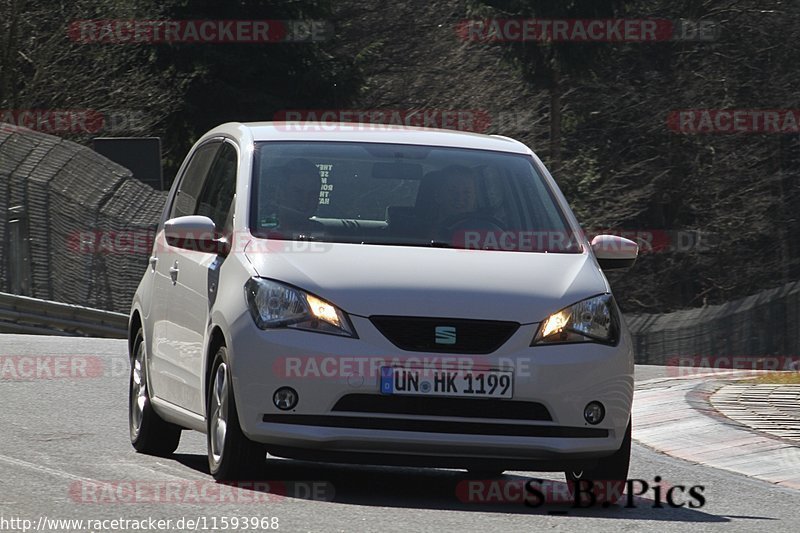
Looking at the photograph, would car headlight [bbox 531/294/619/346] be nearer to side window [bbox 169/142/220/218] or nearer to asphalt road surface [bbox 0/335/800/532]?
asphalt road surface [bbox 0/335/800/532]

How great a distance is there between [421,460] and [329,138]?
6.68 feet

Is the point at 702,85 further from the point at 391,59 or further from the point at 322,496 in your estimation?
the point at 322,496

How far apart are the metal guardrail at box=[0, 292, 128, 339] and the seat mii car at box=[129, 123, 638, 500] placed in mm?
16289

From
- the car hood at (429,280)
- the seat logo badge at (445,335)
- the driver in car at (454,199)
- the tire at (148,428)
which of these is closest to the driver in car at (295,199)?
the car hood at (429,280)

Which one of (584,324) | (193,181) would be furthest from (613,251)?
(193,181)

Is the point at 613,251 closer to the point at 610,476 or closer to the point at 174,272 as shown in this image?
the point at 610,476

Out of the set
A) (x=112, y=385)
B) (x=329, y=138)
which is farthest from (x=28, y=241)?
(x=329, y=138)

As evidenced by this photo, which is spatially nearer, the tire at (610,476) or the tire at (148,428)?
the tire at (610,476)

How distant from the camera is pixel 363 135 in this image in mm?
9594

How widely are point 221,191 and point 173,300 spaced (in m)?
0.65

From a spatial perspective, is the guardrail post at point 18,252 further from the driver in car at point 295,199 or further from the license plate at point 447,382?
the license plate at point 447,382

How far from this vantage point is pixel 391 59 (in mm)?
48438

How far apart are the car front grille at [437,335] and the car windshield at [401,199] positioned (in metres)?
0.81

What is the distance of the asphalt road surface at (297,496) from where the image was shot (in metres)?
7.58
